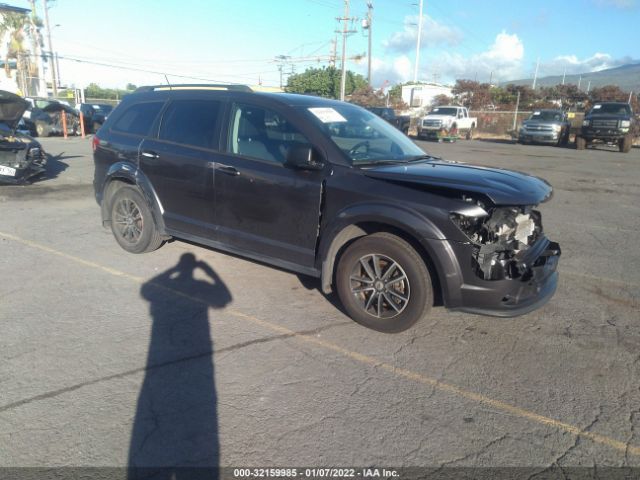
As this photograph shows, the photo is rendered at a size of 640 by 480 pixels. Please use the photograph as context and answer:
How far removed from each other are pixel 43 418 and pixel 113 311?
4.86ft

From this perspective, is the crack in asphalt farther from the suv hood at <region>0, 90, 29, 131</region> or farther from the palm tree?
the palm tree

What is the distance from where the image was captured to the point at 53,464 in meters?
2.34

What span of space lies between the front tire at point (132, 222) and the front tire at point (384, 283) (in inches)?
102

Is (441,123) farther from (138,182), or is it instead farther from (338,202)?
(338,202)

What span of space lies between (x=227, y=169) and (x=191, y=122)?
850 millimetres

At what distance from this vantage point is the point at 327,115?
4.40m

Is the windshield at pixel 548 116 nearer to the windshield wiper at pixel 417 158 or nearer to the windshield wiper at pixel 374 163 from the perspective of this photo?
the windshield wiper at pixel 417 158

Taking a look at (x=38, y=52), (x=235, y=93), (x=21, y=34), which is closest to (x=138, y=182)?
(x=235, y=93)

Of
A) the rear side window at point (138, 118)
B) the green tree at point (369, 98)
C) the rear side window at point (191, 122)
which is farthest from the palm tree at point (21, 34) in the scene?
the rear side window at point (191, 122)

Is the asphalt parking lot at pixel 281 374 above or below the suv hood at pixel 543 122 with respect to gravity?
below

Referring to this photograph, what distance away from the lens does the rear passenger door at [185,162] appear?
4.70 metres

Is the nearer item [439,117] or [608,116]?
[608,116]

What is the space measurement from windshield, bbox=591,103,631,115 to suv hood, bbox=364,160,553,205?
2316 cm

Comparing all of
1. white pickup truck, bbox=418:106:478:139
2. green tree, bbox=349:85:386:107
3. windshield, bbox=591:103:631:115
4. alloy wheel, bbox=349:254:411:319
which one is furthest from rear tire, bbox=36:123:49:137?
green tree, bbox=349:85:386:107
